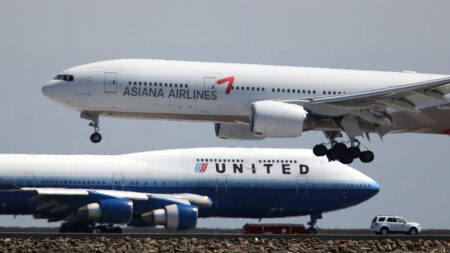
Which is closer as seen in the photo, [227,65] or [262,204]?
[227,65]

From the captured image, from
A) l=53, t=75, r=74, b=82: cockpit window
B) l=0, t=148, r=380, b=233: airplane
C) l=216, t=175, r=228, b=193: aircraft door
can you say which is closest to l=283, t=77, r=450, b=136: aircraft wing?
l=53, t=75, r=74, b=82: cockpit window

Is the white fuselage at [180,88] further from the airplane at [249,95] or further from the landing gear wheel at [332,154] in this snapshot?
the landing gear wheel at [332,154]

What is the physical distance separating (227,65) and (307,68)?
476 centimetres

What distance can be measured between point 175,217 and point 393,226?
22.5 m

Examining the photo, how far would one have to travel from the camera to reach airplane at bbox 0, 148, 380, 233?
224ft

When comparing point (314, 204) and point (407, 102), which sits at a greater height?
point (407, 102)

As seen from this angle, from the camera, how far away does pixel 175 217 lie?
68188 millimetres

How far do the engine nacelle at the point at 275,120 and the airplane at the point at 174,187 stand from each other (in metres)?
17.5

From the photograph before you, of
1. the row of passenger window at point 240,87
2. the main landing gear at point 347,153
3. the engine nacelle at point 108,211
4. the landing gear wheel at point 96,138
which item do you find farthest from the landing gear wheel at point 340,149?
the engine nacelle at point 108,211

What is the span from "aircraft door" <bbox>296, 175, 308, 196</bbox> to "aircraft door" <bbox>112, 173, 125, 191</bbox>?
42.4 ft

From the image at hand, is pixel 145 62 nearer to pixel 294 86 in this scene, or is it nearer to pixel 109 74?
pixel 109 74

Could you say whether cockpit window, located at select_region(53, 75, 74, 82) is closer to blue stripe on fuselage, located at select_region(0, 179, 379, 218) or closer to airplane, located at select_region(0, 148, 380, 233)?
airplane, located at select_region(0, 148, 380, 233)

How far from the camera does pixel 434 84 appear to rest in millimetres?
51156

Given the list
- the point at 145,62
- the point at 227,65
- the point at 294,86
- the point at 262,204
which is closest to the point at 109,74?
the point at 145,62
